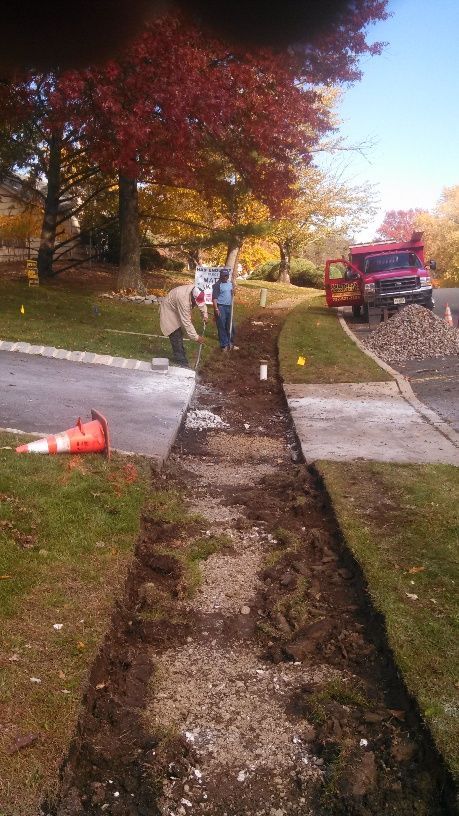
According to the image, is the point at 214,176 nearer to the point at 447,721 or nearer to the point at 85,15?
the point at 447,721

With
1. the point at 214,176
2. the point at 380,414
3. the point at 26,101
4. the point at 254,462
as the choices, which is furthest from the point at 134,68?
the point at 214,176

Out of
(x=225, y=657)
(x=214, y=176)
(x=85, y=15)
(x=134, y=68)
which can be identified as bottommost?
(x=225, y=657)

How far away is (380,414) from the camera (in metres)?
11.1

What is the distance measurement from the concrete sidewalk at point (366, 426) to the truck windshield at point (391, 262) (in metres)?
12.9

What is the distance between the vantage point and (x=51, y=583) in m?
4.77

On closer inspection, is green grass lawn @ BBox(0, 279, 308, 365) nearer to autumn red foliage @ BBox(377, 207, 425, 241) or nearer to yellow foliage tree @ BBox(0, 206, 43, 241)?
yellow foliage tree @ BBox(0, 206, 43, 241)

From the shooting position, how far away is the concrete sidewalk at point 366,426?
28.9ft

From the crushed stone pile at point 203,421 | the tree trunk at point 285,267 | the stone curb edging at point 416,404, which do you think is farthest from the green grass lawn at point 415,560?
the tree trunk at point 285,267

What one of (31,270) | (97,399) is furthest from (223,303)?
(31,270)

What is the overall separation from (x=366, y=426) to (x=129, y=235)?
1503 cm

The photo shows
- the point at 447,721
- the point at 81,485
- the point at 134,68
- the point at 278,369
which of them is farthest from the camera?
the point at 278,369

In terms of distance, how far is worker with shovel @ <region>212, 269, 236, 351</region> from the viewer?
16.8 metres

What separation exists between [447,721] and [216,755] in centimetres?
105

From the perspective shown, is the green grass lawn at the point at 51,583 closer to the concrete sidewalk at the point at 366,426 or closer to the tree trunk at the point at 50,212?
the concrete sidewalk at the point at 366,426
